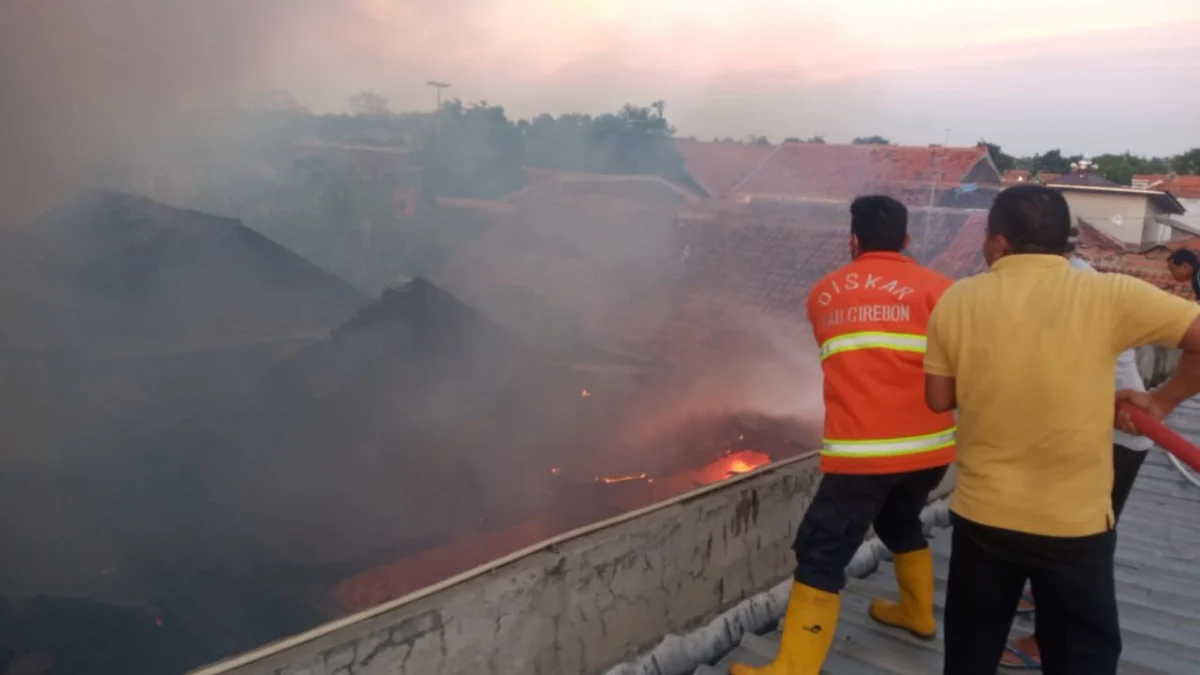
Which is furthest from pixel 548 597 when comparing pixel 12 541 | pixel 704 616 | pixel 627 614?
pixel 12 541

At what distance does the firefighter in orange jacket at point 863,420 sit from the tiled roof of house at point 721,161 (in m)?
9.81

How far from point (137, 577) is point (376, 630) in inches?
204

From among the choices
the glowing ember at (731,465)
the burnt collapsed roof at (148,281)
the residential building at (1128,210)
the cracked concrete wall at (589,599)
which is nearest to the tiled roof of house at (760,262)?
the glowing ember at (731,465)

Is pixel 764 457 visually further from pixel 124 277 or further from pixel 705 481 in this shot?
pixel 124 277

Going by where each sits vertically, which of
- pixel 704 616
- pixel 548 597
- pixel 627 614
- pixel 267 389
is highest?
pixel 548 597

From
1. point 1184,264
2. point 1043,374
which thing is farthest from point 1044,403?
point 1184,264

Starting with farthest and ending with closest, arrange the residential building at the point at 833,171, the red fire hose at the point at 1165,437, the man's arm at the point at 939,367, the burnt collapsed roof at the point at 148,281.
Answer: the residential building at the point at 833,171
the burnt collapsed roof at the point at 148,281
the man's arm at the point at 939,367
the red fire hose at the point at 1165,437

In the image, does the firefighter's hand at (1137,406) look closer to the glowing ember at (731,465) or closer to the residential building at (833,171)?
the glowing ember at (731,465)

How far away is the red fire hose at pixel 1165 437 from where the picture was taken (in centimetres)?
157

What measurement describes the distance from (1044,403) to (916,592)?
3.98 feet

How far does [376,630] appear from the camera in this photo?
6.34ft

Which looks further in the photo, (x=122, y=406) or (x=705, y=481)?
(x=705, y=481)

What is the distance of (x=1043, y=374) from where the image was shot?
1.66 metres

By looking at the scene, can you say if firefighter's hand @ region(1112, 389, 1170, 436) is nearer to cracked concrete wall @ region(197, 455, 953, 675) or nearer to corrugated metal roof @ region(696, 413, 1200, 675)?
corrugated metal roof @ region(696, 413, 1200, 675)
